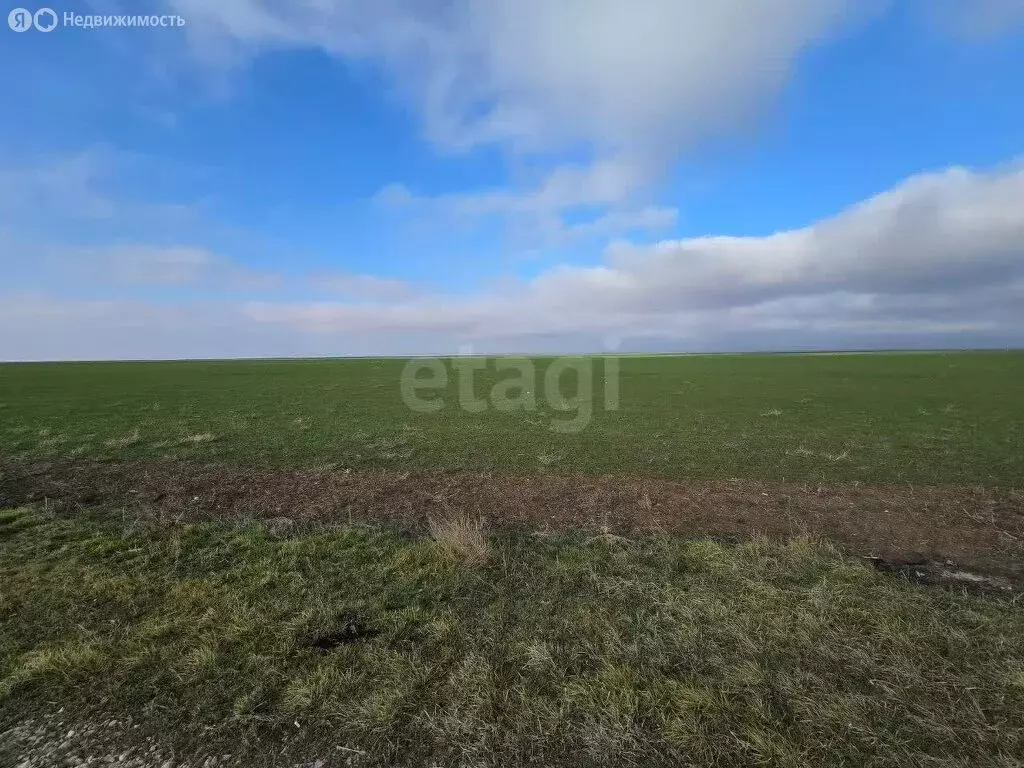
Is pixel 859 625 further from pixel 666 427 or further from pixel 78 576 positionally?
pixel 666 427

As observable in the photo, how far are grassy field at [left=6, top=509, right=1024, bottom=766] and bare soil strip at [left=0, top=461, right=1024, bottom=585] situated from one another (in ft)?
6.62

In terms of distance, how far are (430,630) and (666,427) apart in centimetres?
1764

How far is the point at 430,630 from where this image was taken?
199 inches

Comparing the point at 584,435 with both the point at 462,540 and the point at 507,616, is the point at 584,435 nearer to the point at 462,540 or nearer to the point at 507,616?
the point at 462,540

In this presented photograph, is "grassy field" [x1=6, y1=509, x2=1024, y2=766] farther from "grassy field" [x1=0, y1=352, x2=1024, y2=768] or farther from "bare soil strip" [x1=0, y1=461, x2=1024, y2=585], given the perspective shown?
"bare soil strip" [x1=0, y1=461, x2=1024, y2=585]

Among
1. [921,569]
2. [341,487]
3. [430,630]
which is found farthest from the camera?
[341,487]

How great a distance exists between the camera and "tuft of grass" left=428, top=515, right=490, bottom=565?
697 centimetres

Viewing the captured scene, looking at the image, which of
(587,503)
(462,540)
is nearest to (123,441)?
(462,540)

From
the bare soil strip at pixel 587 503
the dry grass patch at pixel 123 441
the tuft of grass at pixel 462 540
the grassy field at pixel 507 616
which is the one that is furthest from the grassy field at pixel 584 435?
the tuft of grass at pixel 462 540

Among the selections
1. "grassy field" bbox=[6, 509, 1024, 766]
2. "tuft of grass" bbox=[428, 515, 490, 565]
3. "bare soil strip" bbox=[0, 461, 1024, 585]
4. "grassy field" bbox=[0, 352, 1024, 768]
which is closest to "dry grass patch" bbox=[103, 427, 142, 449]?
"grassy field" bbox=[0, 352, 1024, 768]

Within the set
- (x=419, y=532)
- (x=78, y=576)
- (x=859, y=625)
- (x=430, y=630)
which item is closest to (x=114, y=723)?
(x=430, y=630)

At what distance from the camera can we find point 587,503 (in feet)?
34.3

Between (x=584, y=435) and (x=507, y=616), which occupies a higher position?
(x=507, y=616)

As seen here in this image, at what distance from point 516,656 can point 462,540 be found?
9.23ft
